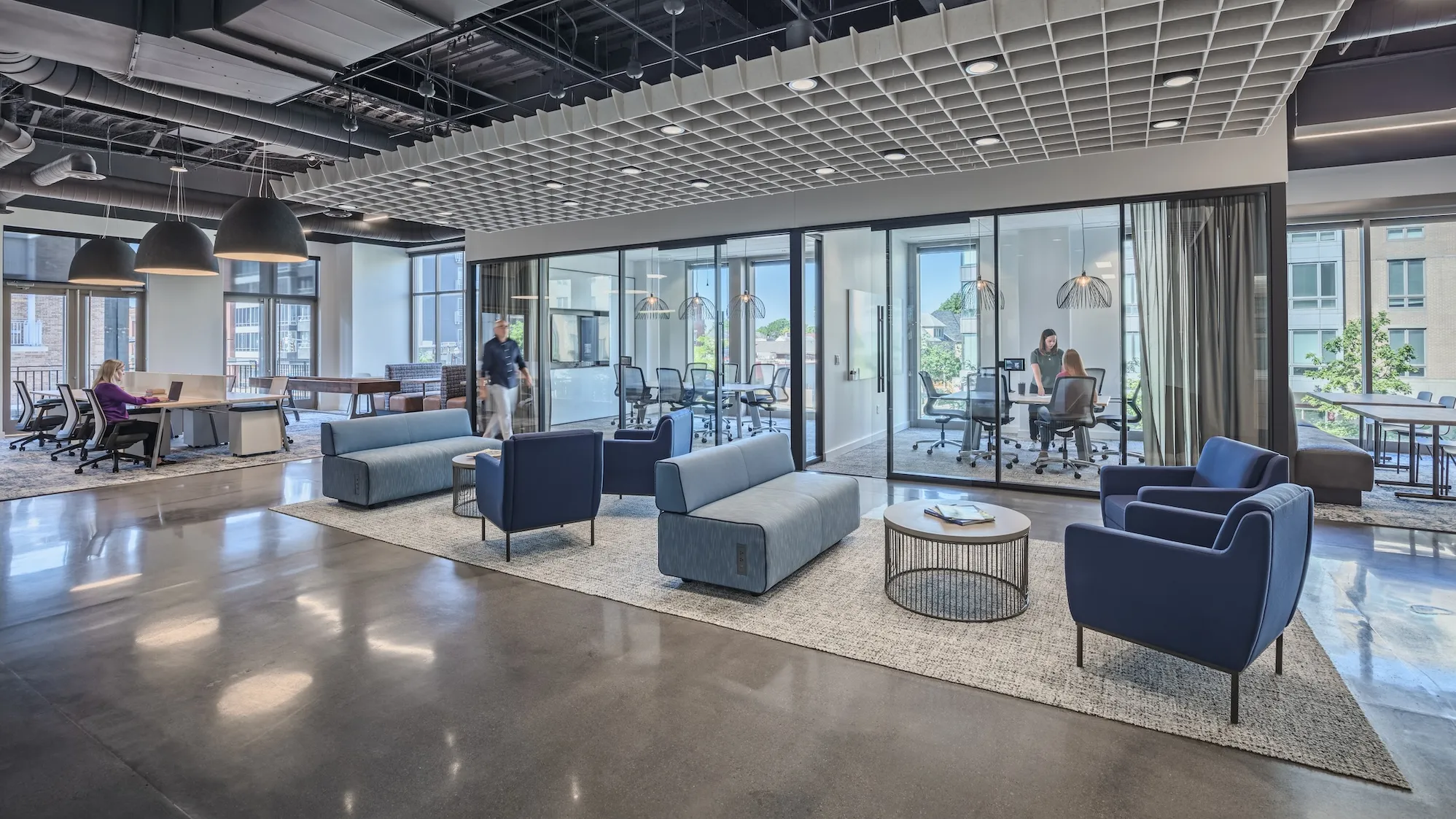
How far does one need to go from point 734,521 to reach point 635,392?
6.01 metres

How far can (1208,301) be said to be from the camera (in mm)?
6270

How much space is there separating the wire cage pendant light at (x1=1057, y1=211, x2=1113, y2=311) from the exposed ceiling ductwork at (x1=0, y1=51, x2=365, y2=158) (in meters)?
8.22

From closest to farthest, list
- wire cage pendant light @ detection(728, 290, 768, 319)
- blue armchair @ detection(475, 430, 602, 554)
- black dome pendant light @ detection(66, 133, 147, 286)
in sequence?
blue armchair @ detection(475, 430, 602, 554) < black dome pendant light @ detection(66, 133, 147, 286) < wire cage pendant light @ detection(728, 290, 768, 319)

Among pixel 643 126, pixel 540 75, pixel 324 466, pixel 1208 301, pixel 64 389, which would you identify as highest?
pixel 540 75

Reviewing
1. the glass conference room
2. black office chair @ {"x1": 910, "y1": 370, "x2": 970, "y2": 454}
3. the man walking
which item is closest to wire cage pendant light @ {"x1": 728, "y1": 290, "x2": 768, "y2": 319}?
the glass conference room

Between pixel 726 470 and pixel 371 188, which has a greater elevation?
pixel 371 188

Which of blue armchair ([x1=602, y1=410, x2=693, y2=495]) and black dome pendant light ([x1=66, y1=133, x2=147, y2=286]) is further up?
black dome pendant light ([x1=66, y1=133, x2=147, y2=286])

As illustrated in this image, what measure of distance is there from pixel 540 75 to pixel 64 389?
8.00 meters

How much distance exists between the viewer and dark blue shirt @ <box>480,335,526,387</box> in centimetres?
847

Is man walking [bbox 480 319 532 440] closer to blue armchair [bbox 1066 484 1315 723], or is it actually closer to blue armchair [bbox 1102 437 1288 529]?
blue armchair [bbox 1102 437 1288 529]

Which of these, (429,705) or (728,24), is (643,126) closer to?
(728,24)

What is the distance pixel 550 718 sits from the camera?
2.73m

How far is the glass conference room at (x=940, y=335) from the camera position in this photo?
6297mm

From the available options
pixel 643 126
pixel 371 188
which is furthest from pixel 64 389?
pixel 643 126
